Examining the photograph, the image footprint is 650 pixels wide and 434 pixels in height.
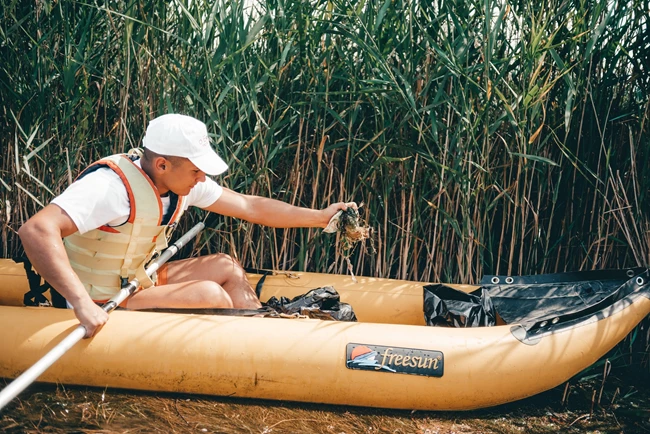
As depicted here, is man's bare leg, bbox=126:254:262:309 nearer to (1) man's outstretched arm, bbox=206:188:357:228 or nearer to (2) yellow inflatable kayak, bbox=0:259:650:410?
(2) yellow inflatable kayak, bbox=0:259:650:410

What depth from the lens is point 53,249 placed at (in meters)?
2.09

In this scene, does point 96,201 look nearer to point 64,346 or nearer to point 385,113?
point 64,346

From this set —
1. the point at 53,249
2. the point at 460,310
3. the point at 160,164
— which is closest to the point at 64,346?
the point at 53,249

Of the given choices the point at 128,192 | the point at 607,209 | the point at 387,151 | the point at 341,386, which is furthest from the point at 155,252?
the point at 607,209

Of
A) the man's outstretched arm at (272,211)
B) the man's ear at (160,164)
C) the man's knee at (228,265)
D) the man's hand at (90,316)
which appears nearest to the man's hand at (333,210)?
the man's outstretched arm at (272,211)

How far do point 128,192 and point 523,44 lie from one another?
69.9 inches

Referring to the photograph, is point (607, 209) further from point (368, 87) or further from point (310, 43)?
point (310, 43)

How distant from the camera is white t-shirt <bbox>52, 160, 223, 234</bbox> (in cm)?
218

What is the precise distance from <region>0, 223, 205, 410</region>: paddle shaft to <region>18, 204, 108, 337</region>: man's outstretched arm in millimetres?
112

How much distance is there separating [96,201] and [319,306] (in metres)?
1.02

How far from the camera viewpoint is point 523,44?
2881 mm

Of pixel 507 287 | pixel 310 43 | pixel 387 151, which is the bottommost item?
pixel 507 287

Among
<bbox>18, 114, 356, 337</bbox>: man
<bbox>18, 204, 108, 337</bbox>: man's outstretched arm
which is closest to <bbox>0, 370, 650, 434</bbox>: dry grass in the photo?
<bbox>18, 114, 356, 337</bbox>: man

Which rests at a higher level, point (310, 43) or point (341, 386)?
point (310, 43)
